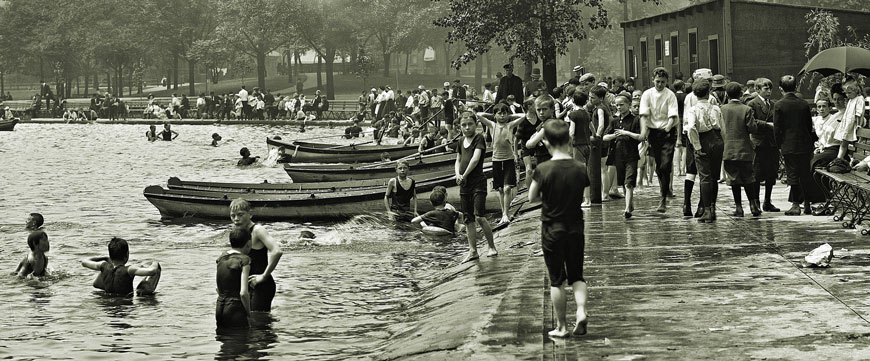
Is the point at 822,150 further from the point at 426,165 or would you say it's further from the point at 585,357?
the point at 426,165

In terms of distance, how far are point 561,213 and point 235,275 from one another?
4.13 metres

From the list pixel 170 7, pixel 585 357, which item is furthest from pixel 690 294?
pixel 170 7

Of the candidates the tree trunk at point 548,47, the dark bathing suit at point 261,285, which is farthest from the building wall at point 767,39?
the dark bathing suit at point 261,285

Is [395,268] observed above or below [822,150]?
below

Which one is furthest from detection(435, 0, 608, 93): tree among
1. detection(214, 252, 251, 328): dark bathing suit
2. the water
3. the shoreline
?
the shoreline

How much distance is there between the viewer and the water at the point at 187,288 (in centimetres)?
1273

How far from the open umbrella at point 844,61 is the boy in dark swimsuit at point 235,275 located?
10.3 metres

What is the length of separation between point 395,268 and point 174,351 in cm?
596

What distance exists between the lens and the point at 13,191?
37062 mm

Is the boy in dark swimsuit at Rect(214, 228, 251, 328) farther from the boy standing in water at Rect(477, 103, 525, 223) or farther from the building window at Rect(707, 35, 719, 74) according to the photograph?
the building window at Rect(707, 35, 719, 74)

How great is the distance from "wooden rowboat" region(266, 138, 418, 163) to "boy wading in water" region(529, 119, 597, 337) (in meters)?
23.6

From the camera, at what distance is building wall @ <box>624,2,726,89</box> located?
1314 inches

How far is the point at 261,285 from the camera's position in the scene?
490 inches

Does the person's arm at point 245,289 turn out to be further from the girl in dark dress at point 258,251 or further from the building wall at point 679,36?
the building wall at point 679,36
